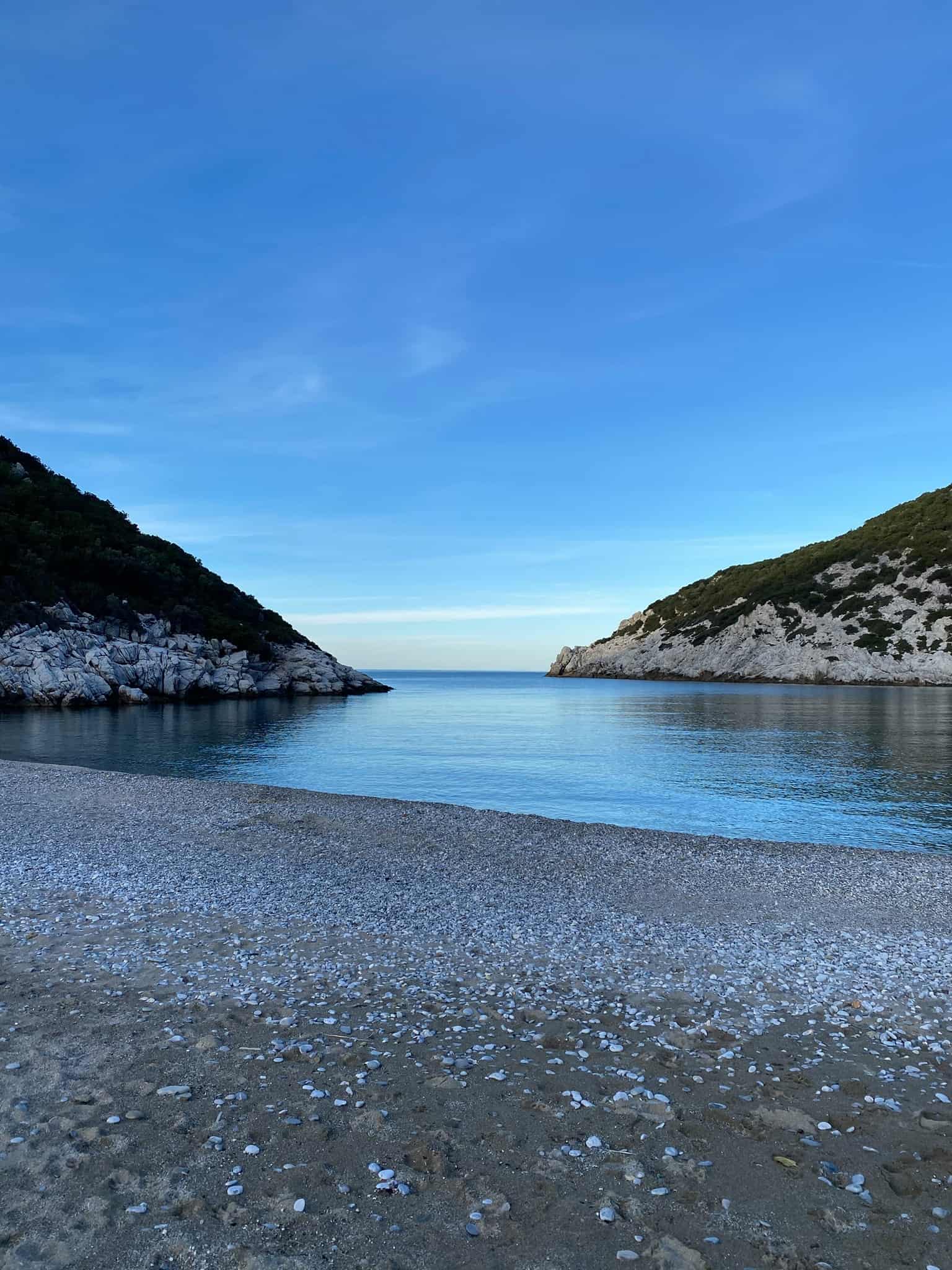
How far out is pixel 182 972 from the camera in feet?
34.7

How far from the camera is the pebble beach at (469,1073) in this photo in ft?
18.1

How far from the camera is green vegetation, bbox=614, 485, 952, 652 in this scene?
129 m

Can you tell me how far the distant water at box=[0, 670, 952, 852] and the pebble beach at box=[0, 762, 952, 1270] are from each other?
36.3 feet

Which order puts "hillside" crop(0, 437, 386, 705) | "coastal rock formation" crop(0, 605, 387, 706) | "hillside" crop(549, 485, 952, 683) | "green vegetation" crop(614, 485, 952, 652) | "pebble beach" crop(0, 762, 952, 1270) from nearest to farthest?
"pebble beach" crop(0, 762, 952, 1270), "coastal rock formation" crop(0, 605, 387, 706), "hillside" crop(0, 437, 386, 705), "hillside" crop(549, 485, 952, 683), "green vegetation" crop(614, 485, 952, 652)

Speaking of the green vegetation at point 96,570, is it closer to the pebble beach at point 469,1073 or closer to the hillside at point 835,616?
the pebble beach at point 469,1073

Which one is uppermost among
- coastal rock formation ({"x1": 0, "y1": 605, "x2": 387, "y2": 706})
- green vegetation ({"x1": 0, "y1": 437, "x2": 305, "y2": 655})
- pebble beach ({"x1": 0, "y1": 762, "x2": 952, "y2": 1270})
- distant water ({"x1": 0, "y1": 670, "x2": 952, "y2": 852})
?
green vegetation ({"x1": 0, "y1": 437, "x2": 305, "y2": 655})

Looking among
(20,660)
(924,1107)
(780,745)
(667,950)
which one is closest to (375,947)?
(667,950)

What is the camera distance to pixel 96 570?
289ft

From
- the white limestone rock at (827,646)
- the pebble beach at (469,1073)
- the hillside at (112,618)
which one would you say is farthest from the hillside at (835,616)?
the pebble beach at (469,1073)

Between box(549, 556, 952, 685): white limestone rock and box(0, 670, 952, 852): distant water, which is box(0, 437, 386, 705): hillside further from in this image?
box(549, 556, 952, 685): white limestone rock

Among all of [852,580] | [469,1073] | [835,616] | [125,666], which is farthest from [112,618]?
[852,580]

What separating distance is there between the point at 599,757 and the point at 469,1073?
3677cm

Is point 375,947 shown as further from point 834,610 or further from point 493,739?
point 834,610

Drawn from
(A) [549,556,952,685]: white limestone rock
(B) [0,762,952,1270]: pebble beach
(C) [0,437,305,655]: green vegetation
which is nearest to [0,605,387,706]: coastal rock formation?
(C) [0,437,305,655]: green vegetation
